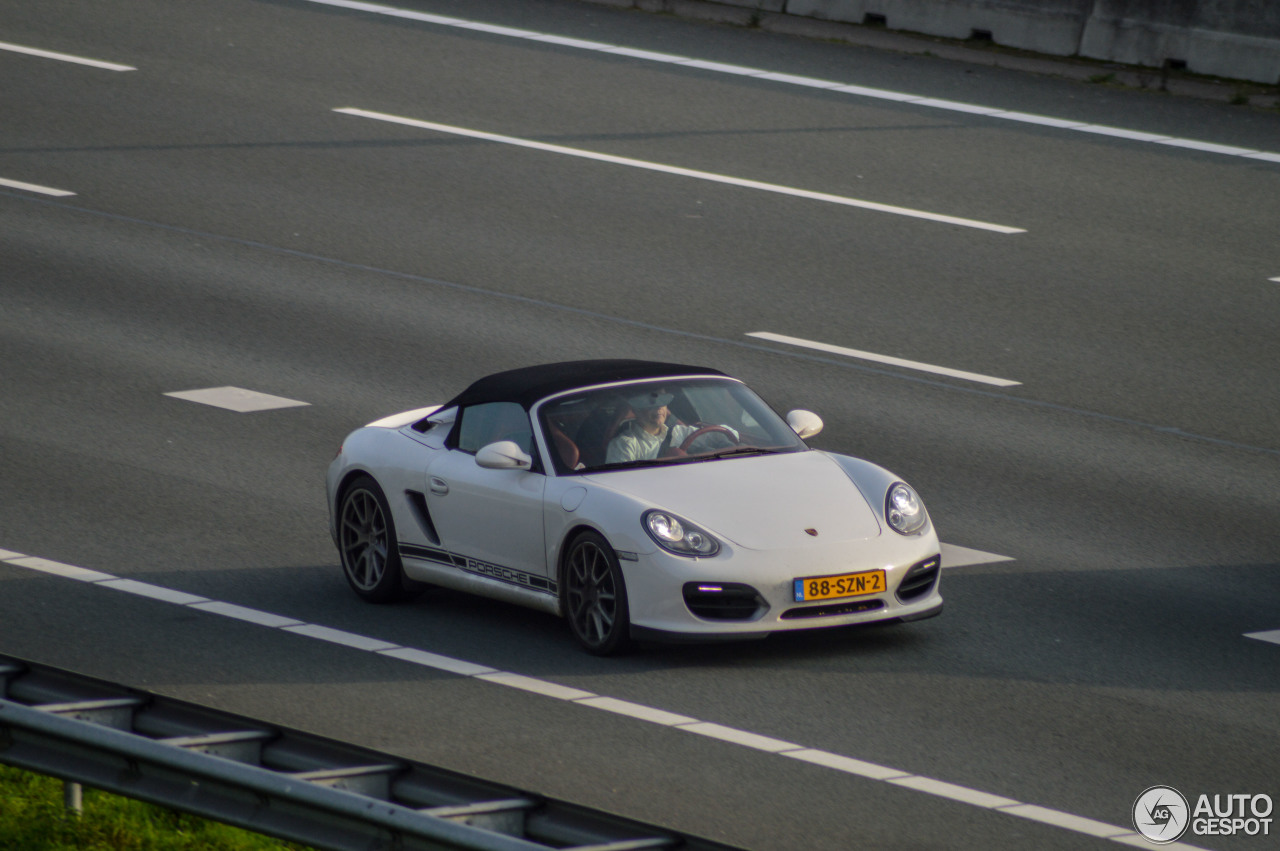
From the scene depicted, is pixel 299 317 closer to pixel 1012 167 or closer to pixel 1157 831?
pixel 1012 167

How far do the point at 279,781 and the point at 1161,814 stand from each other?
11.3 feet

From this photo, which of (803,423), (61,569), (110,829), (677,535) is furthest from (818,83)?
(110,829)

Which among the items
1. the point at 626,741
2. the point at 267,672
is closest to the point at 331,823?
the point at 626,741

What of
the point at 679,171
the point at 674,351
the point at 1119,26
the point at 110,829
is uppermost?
the point at 1119,26

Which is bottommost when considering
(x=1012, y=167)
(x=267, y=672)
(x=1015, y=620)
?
(x=267, y=672)

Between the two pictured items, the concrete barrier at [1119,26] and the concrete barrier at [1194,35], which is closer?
the concrete barrier at [1194,35]

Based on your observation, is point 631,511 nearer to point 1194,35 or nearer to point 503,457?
point 503,457

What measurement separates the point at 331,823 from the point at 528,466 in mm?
4370

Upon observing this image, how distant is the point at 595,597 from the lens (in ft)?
31.0

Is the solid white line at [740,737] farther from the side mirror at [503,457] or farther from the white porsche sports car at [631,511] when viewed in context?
the side mirror at [503,457]

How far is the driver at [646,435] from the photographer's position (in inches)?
389

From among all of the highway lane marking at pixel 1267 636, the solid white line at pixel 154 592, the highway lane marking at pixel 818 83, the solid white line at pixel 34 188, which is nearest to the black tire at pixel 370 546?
the solid white line at pixel 154 592

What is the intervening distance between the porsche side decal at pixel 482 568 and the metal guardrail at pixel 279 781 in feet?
10.9

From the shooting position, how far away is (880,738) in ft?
26.9
